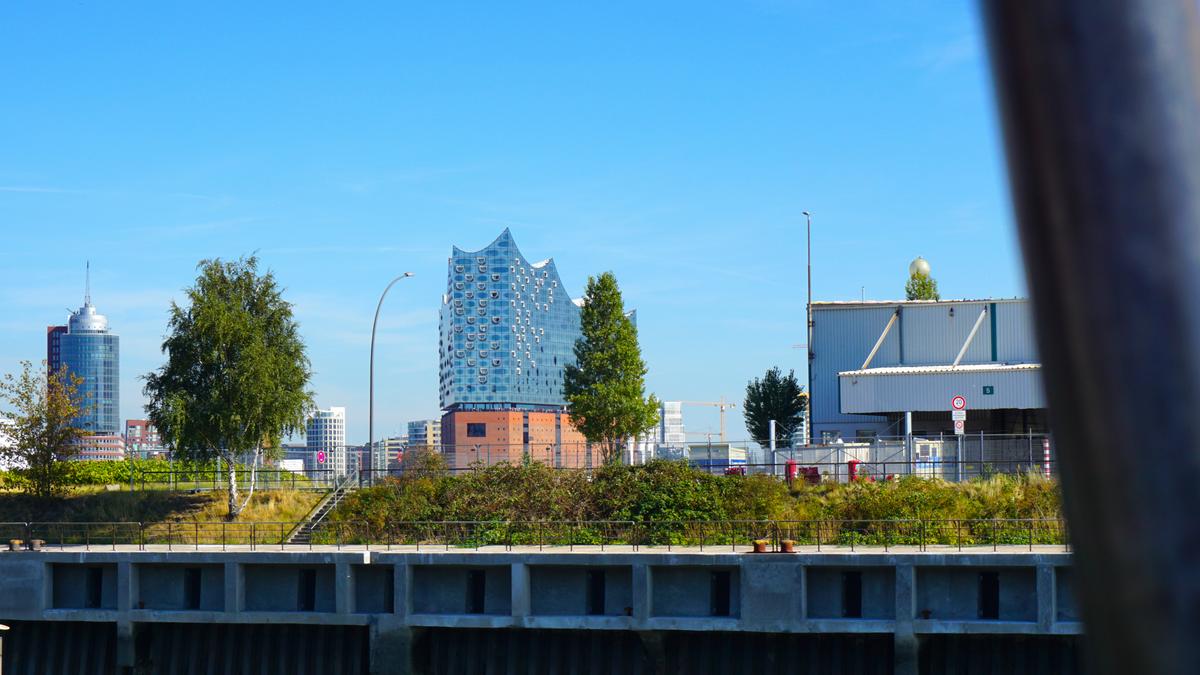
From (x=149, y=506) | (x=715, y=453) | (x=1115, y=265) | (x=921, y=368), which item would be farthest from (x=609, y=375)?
(x=1115, y=265)

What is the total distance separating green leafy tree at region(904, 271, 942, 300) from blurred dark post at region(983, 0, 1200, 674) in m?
80.0

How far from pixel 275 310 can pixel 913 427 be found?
92.2 feet

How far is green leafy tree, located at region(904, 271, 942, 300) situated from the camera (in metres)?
79.3

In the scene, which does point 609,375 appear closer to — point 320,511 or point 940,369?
point 940,369

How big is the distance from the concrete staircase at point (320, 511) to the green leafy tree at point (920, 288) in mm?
41825

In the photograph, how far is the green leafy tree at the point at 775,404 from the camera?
246 feet

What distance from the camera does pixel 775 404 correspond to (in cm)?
7494

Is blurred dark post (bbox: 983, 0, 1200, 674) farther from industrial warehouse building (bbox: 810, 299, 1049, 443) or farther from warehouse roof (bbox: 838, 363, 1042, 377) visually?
warehouse roof (bbox: 838, 363, 1042, 377)

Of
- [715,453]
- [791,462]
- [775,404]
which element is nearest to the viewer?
[791,462]

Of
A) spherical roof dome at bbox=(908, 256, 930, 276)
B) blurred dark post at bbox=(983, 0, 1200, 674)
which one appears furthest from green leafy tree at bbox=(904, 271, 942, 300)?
blurred dark post at bbox=(983, 0, 1200, 674)

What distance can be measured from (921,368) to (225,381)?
29.3 meters

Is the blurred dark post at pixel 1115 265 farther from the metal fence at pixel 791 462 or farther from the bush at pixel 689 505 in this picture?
the metal fence at pixel 791 462

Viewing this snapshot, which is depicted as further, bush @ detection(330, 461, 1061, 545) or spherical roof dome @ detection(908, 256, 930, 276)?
spherical roof dome @ detection(908, 256, 930, 276)

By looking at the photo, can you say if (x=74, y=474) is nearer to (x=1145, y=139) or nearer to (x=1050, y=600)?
(x=1050, y=600)
